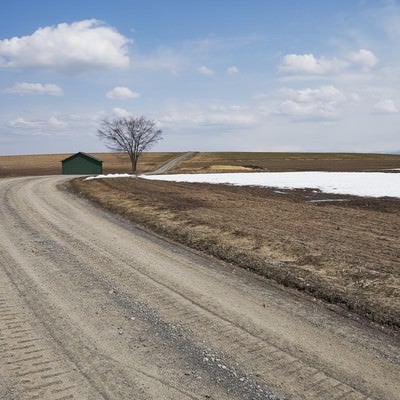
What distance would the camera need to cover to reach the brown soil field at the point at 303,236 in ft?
26.9

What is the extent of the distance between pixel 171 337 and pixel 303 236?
7121 mm

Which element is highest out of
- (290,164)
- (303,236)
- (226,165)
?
(226,165)

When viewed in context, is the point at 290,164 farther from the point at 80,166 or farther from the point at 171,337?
the point at 171,337

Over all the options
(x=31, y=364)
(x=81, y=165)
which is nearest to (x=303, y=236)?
(x=31, y=364)

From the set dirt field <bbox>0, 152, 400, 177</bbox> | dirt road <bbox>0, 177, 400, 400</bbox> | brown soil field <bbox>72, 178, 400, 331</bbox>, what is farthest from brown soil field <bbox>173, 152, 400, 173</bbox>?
dirt road <bbox>0, 177, 400, 400</bbox>

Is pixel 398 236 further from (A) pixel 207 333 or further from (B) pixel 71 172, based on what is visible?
(B) pixel 71 172

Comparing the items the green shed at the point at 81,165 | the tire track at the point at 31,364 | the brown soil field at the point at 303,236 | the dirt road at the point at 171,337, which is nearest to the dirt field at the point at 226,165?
the green shed at the point at 81,165

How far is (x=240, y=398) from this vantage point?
472 cm

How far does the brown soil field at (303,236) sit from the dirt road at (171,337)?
0.67 m

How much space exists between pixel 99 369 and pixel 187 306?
7.78ft

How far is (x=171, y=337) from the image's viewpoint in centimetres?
621

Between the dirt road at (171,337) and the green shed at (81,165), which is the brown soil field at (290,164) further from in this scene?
the dirt road at (171,337)

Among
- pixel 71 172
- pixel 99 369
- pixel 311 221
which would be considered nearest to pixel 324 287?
pixel 99 369

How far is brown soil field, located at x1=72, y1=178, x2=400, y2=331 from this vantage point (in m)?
8.19
